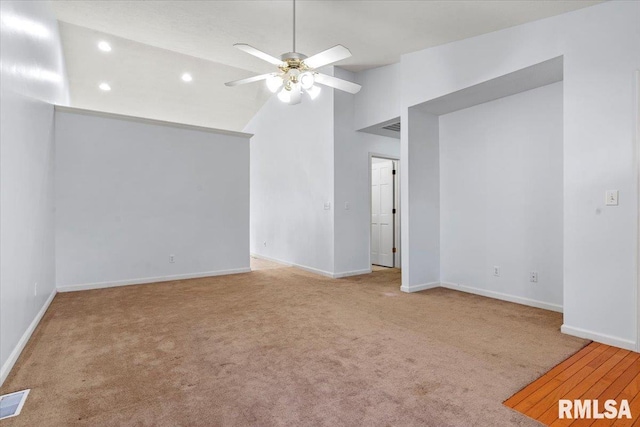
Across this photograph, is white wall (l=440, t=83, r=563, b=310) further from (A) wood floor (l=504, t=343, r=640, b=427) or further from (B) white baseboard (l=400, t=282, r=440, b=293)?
(A) wood floor (l=504, t=343, r=640, b=427)

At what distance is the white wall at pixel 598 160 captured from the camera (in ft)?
8.25

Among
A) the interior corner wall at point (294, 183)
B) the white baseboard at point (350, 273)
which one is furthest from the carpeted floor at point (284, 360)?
the interior corner wall at point (294, 183)

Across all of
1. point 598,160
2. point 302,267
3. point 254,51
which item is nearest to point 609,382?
point 598,160

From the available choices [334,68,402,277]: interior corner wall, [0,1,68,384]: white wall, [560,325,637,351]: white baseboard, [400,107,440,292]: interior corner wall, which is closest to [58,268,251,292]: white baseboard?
[0,1,68,384]: white wall

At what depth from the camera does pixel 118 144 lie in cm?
484

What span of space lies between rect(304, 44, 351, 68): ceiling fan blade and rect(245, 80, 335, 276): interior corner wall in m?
2.51

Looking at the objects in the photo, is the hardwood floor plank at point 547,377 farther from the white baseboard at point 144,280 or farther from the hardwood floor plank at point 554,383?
the white baseboard at point 144,280

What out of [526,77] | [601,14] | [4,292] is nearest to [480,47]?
[526,77]

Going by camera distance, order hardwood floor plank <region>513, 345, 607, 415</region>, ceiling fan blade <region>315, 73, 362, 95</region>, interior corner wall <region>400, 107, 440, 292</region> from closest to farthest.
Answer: hardwood floor plank <region>513, 345, 607, 415</region>
ceiling fan blade <region>315, 73, 362, 95</region>
interior corner wall <region>400, 107, 440, 292</region>

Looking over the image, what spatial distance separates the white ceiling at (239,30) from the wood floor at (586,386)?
2812 millimetres

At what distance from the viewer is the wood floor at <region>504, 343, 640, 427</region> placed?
169cm

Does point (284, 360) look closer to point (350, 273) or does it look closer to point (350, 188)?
point (350, 273)

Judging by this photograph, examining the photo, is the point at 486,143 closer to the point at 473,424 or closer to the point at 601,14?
the point at 601,14

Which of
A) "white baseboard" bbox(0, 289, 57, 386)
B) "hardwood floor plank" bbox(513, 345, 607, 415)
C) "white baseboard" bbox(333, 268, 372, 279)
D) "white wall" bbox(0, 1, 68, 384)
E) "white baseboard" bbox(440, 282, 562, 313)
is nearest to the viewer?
"hardwood floor plank" bbox(513, 345, 607, 415)
